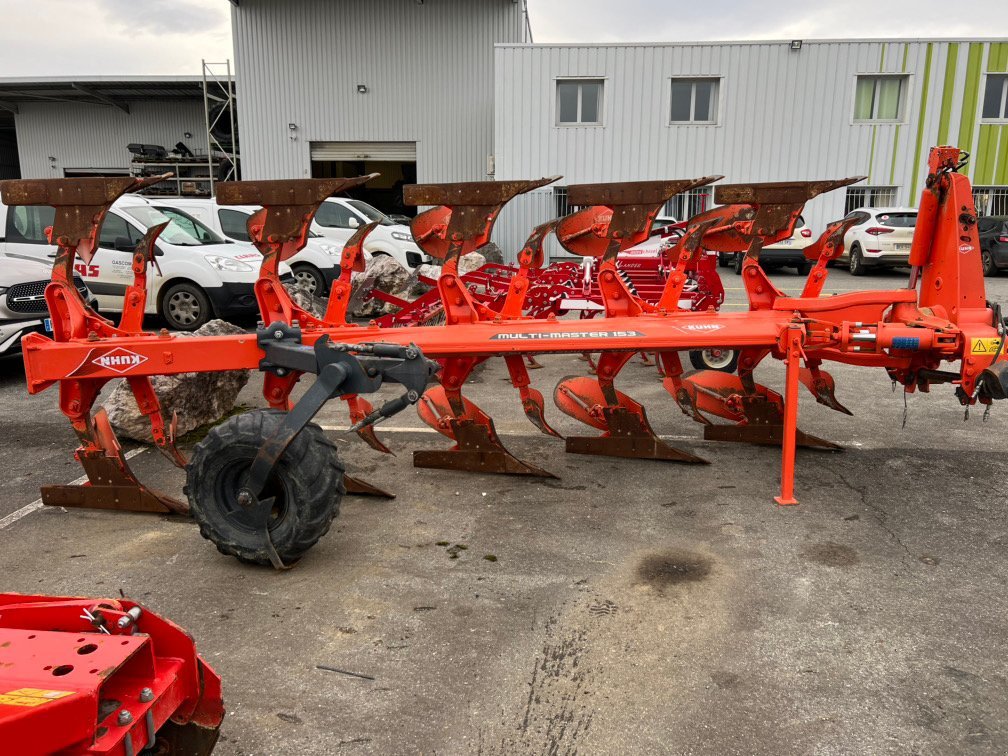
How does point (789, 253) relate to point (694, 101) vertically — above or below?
below

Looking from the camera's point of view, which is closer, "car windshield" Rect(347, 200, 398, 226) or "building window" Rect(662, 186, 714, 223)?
"car windshield" Rect(347, 200, 398, 226)

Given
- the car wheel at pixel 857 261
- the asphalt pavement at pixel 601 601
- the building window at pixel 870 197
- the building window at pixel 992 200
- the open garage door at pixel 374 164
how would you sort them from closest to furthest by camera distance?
the asphalt pavement at pixel 601 601, the car wheel at pixel 857 261, the building window at pixel 870 197, the building window at pixel 992 200, the open garage door at pixel 374 164

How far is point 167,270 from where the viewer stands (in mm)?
10680

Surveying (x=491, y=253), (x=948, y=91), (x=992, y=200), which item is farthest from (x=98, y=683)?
(x=992, y=200)

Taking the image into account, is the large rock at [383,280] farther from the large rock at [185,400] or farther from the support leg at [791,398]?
the support leg at [791,398]

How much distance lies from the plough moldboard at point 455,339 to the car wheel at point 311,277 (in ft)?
25.2

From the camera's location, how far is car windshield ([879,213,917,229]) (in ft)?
59.9

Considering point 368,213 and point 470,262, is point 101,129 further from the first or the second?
point 470,262

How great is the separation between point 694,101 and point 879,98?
201 inches

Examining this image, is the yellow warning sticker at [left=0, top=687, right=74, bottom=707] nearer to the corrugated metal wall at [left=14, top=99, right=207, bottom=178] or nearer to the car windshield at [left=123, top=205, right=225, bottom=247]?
the car windshield at [left=123, top=205, right=225, bottom=247]

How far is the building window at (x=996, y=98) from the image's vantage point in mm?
21984

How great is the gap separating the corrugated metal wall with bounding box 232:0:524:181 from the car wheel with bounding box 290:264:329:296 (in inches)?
490

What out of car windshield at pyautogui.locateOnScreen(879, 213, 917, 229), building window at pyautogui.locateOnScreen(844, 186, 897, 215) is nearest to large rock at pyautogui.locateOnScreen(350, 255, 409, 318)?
car windshield at pyautogui.locateOnScreen(879, 213, 917, 229)

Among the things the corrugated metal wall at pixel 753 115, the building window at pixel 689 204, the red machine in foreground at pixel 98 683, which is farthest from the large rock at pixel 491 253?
the red machine in foreground at pixel 98 683
